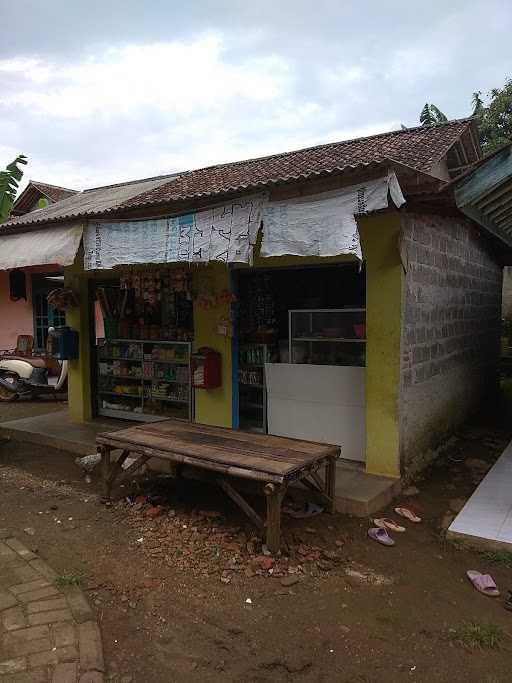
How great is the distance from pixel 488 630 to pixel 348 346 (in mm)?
3461

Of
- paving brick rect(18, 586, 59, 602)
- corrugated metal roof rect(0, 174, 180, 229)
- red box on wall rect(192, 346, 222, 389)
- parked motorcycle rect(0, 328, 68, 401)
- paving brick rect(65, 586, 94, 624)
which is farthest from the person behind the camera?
parked motorcycle rect(0, 328, 68, 401)

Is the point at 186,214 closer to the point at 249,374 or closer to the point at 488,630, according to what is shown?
the point at 249,374

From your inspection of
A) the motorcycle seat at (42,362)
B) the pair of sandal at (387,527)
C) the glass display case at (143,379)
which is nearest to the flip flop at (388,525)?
the pair of sandal at (387,527)

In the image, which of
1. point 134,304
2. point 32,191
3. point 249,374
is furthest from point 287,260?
point 32,191

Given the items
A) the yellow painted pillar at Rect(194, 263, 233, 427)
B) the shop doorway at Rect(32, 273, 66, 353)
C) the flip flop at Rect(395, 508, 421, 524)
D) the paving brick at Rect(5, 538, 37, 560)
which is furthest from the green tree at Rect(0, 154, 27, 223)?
the shop doorway at Rect(32, 273, 66, 353)

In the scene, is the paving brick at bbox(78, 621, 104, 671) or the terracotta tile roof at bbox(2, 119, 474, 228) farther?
the terracotta tile roof at bbox(2, 119, 474, 228)

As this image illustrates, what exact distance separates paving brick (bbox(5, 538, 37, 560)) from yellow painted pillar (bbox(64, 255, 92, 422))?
413 cm

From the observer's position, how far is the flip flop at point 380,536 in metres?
4.39

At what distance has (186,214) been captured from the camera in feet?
18.3

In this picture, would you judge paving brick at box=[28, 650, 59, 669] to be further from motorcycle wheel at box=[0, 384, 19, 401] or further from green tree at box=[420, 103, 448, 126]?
green tree at box=[420, 103, 448, 126]

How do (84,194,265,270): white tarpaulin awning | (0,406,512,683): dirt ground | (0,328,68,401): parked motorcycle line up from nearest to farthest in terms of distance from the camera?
(0,406,512,683): dirt ground
(84,194,265,270): white tarpaulin awning
(0,328,68,401): parked motorcycle

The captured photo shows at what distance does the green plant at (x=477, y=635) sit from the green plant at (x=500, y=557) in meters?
0.88

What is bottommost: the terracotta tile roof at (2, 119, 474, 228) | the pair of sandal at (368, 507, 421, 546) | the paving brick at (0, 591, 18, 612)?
the pair of sandal at (368, 507, 421, 546)

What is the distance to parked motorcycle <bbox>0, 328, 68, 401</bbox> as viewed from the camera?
37.5 feet
